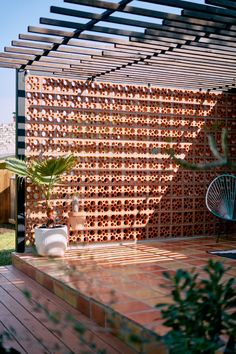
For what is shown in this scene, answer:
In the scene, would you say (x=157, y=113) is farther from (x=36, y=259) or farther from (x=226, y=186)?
(x=36, y=259)

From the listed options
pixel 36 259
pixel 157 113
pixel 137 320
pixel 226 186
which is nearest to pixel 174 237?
pixel 226 186

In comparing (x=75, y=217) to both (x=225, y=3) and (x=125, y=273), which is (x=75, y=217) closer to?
(x=125, y=273)

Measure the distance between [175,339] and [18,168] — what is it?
4.35 meters

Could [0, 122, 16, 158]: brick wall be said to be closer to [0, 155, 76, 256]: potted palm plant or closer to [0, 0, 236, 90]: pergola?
[0, 0, 236, 90]: pergola

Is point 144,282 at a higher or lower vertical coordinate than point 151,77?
lower

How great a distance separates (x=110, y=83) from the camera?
6066mm

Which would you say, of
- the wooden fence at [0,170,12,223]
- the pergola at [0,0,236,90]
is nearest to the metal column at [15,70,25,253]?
the pergola at [0,0,236,90]

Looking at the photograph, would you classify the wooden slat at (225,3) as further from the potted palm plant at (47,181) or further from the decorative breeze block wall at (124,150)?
the decorative breeze block wall at (124,150)

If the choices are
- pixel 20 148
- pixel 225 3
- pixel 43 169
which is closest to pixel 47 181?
pixel 43 169

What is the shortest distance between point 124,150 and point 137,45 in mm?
1843

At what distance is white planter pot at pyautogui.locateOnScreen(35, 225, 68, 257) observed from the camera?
5129 millimetres

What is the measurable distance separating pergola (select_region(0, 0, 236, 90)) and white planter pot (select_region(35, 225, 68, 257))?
1.86 metres

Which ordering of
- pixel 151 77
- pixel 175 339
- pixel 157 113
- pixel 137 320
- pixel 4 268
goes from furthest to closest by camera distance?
pixel 157 113, pixel 151 77, pixel 4 268, pixel 137 320, pixel 175 339

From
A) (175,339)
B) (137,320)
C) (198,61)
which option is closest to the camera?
(175,339)
